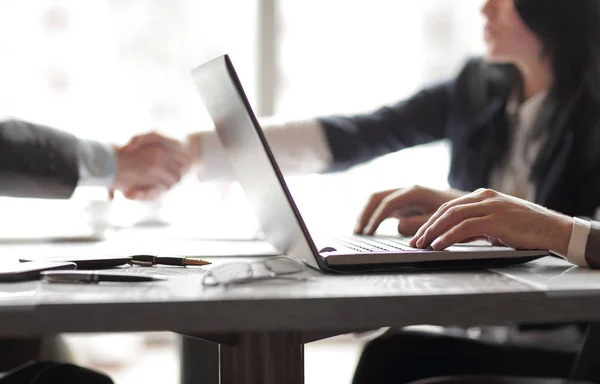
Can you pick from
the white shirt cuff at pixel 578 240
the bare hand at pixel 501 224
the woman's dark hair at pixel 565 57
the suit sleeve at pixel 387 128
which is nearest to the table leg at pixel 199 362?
the bare hand at pixel 501 224

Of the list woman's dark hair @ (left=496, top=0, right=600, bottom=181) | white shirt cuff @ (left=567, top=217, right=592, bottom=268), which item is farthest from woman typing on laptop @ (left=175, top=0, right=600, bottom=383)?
white shirt cuff @ (left=567, top=217, right=592, bottom=268)

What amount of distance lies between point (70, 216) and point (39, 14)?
83 cm

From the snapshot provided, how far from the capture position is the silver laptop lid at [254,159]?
65cm

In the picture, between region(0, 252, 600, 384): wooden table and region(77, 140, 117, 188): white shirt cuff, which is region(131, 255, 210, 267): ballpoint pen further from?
region(77, 140, 117, 188): white shirt cuff

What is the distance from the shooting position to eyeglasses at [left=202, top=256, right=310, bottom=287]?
599mm

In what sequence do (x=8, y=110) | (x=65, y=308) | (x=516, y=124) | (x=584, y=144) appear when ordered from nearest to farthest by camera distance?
(x=65, y=308), (x=584, y=144), (x=516, y=124), (x=8, y=110)

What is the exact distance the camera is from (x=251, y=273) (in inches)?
24.4

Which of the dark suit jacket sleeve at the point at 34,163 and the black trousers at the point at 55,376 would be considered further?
the dark suit jacket sleeve at the point at 34,163

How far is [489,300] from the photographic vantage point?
0.57m

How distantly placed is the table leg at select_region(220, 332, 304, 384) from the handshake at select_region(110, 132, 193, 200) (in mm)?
872

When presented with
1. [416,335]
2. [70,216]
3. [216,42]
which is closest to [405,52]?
[216,42]

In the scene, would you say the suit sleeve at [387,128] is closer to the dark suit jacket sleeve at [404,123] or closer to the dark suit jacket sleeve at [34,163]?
the dark suit jacket sleeve at [404,123]

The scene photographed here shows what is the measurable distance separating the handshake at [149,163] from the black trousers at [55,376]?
2.31 ft

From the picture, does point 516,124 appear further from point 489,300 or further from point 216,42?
point 216,42
